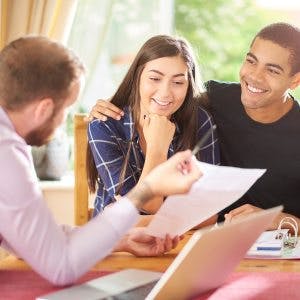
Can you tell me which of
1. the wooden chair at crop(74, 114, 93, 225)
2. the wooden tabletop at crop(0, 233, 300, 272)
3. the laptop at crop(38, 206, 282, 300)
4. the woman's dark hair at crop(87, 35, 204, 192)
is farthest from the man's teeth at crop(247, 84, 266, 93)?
the laptop at crop(38, 206, 282, 300)

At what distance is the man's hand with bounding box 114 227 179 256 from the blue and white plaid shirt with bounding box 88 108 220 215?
17.4 inches

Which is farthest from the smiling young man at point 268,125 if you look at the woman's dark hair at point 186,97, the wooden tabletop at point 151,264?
the wooden tabletop at point 151,264

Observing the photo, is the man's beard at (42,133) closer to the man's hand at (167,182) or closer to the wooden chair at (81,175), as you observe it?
the man's hand at (167,182)

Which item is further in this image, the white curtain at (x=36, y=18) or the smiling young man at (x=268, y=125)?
the white curtain at (x=36, y=18)

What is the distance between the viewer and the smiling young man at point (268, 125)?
2330 mm

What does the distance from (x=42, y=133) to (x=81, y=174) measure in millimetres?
901

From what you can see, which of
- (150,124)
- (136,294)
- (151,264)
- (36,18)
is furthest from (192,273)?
(36,18)

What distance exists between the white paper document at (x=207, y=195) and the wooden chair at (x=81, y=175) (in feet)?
2.37

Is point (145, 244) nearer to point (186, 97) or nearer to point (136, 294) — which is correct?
point (136, 294)

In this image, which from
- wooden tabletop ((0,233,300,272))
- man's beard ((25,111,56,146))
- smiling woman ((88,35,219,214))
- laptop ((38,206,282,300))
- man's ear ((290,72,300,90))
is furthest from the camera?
man's ear ((290,72,300,90))

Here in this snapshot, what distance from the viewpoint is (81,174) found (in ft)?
7.57

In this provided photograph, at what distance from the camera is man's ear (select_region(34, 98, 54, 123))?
1.37 m

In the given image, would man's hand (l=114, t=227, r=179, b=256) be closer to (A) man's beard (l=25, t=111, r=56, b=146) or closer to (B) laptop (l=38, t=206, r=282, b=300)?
(B) laptop (l=38, t=206, r=282, b=300)

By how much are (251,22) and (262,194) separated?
7.34ft
